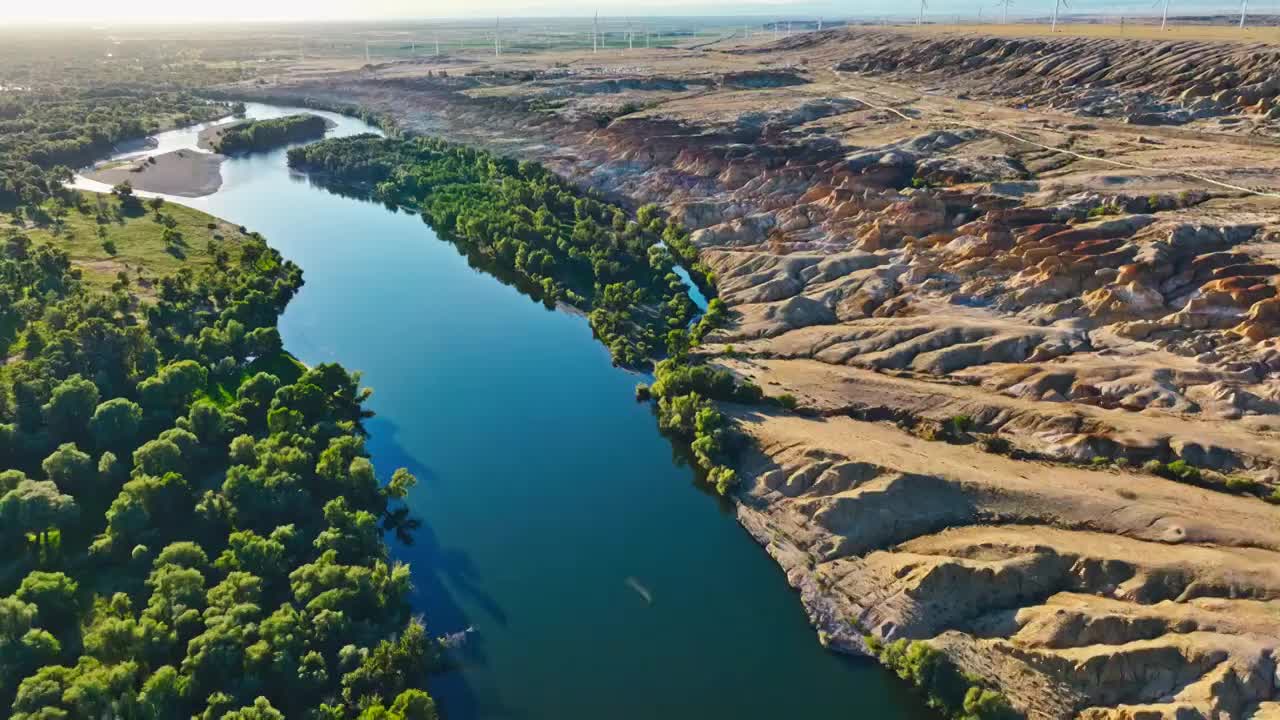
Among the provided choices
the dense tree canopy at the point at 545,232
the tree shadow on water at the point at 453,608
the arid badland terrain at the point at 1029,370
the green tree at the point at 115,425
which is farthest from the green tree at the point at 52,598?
the dense tree canopy at the point at 545,232

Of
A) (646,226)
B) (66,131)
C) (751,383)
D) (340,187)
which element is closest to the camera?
(751,383)

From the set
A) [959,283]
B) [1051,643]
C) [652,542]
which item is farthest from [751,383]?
[1051,643]

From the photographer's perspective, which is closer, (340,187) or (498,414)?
(498,414)

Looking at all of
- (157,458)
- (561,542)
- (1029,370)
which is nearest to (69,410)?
(157,458)

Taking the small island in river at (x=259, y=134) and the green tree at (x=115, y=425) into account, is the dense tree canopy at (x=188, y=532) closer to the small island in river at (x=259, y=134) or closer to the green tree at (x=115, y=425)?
the green tree at (x=115, y=425)

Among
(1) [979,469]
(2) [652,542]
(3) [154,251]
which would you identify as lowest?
(2) [652,542]

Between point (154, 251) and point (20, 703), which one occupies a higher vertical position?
point (154, 251)

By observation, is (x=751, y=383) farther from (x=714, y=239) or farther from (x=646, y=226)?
(x=646, y=226)
